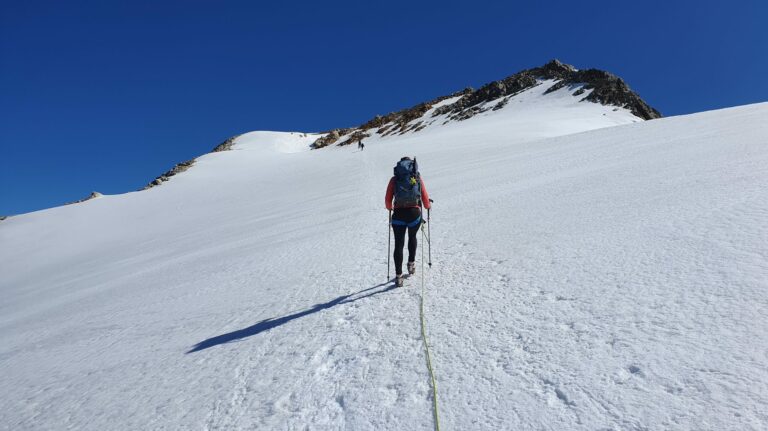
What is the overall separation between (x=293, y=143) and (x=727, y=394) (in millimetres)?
88602

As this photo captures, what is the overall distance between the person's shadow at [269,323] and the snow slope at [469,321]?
0.11ft

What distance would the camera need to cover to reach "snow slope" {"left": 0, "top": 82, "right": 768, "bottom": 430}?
2721 millimetres

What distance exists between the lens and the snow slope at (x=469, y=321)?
8.93ft

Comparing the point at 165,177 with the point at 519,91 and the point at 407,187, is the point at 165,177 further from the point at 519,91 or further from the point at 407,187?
the point at 519,91

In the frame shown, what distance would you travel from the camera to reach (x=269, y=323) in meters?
5.07

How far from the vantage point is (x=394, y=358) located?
11.9ft

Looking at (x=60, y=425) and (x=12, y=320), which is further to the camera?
(x=12, y=320)

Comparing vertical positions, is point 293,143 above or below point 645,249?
above

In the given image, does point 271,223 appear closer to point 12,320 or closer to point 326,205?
point 326,205

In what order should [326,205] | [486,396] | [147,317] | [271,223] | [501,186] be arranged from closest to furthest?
1. [486,396]
2. [147,317]
3. [501,186]
4. [271,223]
5. [326,205]

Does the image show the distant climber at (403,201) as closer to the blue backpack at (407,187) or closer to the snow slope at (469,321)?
the blue backpack at (407,187)

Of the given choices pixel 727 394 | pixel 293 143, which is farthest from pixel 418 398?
pixel 293 143


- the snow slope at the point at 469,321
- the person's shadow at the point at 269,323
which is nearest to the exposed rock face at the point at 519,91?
the snow slope at the point at 469,321

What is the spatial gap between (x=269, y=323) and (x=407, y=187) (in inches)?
107
